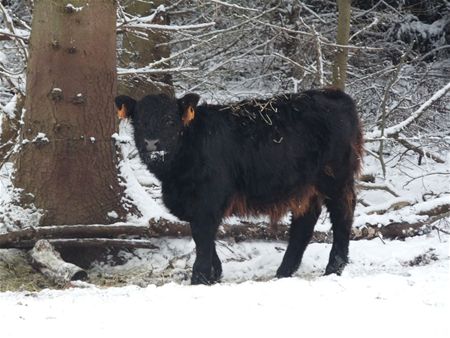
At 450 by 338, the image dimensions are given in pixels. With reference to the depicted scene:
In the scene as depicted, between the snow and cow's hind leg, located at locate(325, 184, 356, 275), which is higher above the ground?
the snow

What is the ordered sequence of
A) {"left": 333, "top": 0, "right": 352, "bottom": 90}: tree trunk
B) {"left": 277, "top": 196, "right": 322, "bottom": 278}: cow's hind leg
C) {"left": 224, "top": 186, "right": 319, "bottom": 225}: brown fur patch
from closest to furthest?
1. {"left": 224, "top": 186, "right": 319, "bottom": 225}: brown fur patch
2. {"left": 277, "top": 196, "right": 322, "bottom": 278}: cow's hind leg
3. {"left": 333, "top": 0, "right": 352, "bottom": 90}: tree trunk

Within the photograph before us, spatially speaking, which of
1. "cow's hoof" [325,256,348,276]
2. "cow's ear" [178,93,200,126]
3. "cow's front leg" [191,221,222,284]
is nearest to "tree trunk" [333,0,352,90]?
"cow's hoof" [325,256,348,276]

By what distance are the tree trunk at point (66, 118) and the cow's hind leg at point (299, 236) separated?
2.06m

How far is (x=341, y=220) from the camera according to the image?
7.71 meters

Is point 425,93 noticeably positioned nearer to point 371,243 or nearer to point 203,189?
point 371,243

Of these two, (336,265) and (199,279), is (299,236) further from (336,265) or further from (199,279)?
(199,279)

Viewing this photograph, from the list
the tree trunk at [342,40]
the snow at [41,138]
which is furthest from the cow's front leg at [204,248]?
the tree trunk at [342,40]

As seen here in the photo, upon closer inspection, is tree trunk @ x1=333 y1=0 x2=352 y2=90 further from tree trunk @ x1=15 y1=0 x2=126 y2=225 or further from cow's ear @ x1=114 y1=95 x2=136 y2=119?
cow's ear @ x1=114 y1=95 x2=136 y2=119

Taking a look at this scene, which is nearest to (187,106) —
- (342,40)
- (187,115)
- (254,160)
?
(187,115)

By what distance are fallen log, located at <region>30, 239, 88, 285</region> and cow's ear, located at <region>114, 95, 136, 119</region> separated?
62.8 inches

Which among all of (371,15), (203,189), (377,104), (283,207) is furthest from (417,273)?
(371,15)

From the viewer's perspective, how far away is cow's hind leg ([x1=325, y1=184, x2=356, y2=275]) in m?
7.66

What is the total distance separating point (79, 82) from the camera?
25.6ft

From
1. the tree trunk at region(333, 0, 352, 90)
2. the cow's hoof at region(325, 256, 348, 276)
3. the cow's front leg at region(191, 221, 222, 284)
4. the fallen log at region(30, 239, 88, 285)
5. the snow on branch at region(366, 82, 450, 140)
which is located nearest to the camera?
the fallen log at region(30, 239, 88, 285)
